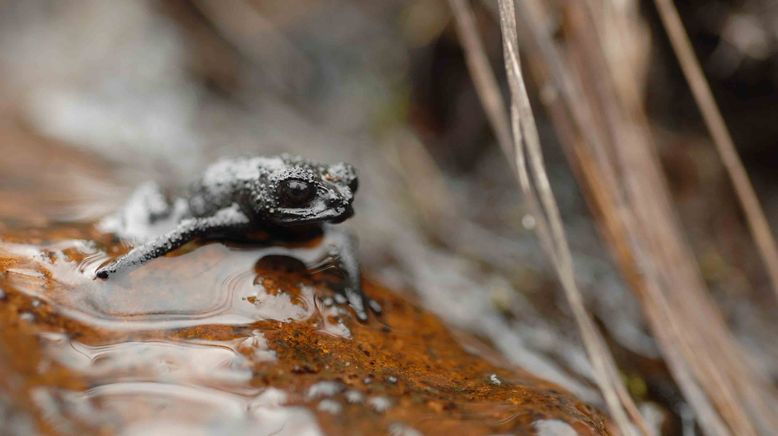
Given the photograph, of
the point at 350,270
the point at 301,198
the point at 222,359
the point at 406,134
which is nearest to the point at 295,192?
the point at 301,198

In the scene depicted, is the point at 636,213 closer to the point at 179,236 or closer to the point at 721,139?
the point at 721,139

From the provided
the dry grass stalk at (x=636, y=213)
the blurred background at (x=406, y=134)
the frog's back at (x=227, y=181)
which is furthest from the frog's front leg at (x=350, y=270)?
the dry grass stalk at (x=636, y=213)

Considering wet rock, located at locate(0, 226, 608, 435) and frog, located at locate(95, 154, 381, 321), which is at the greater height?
frog, located at locate(95, 154, 381, 321)

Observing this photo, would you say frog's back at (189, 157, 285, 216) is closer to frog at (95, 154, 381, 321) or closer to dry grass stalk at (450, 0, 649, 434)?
frog at (95, 154, 381, 321)

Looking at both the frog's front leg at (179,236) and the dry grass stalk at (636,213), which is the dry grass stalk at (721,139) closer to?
the dry grass stalk at (636,213)

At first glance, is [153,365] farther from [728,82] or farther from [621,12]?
[728,82]

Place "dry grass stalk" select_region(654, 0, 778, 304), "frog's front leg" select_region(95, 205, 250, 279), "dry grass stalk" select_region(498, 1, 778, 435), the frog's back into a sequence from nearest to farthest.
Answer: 1. "frog's front leg" select_region(95, 205, 250, 279)
2. the frog's back
3. "dry grass stalk" select_region(498, 1, 778, 435)
4. "dry grass stalk" select_region(654, 0, 778, 304)

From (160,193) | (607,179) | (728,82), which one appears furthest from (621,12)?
(160,193)

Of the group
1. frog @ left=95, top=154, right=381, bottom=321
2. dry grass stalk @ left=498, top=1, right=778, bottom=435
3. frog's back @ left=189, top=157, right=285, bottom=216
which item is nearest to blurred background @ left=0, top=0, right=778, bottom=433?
dry grass stalk @ left=498, top=1, right=778, bottom=435
